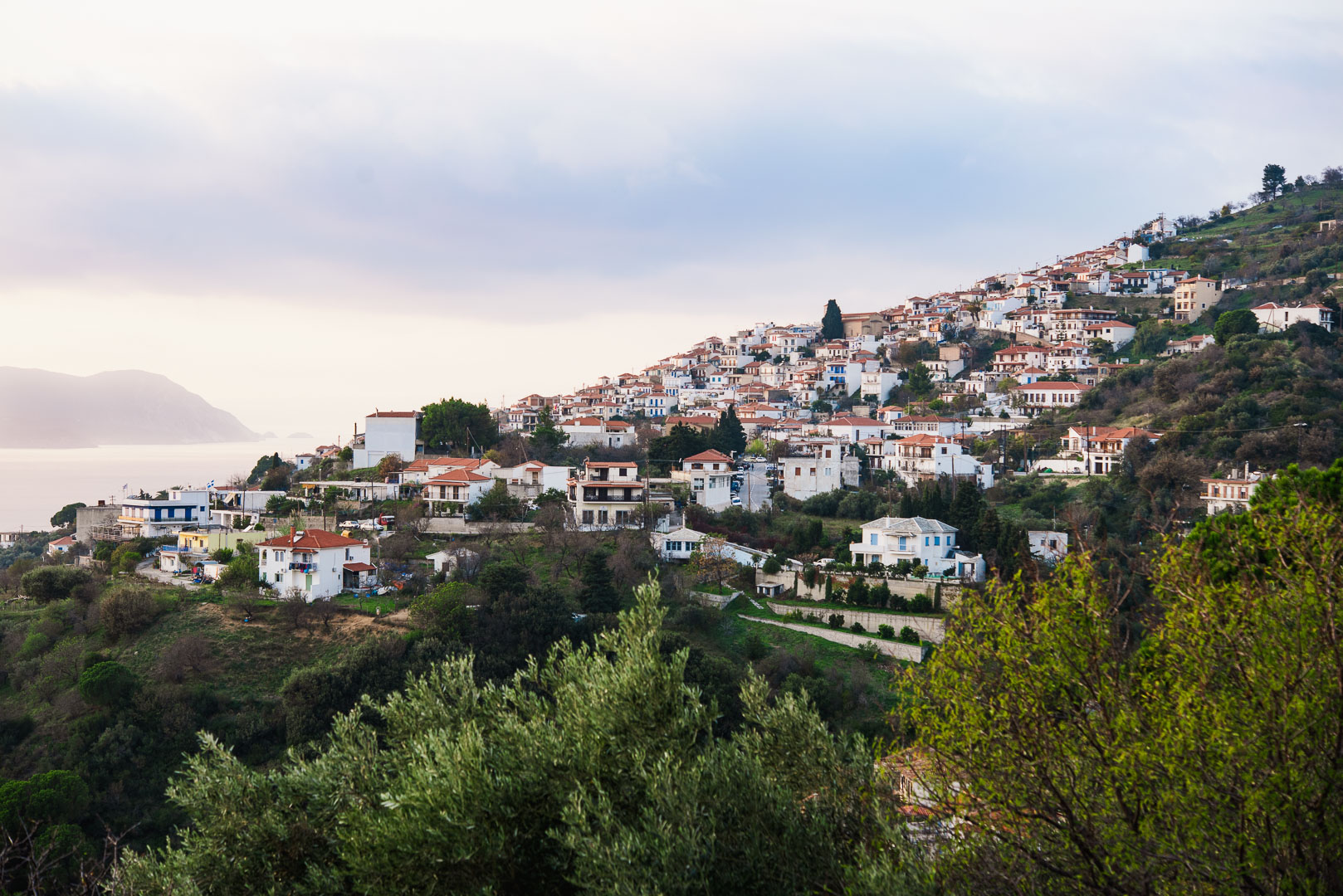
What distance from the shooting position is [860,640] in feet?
99.1

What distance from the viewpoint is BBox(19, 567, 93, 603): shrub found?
1272 inches

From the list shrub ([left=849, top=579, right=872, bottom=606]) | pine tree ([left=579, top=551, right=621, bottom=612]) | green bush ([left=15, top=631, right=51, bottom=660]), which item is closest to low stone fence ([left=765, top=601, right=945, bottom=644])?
shrub ([left=849, top=579, right=872, bottom=606])

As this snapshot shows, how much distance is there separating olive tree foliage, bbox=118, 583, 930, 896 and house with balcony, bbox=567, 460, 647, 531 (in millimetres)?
27913

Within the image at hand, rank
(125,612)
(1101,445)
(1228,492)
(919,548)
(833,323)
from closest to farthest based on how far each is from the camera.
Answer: (125,612)
(919,548)
(1228,492)
(1101,445)
(833,323)

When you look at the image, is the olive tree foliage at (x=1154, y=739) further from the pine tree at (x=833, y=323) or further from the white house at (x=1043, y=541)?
the pine tree at (x=833, y=323)

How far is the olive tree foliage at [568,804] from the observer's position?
7160 mm

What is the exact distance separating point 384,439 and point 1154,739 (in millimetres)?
45101

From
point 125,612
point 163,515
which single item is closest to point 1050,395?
point 163,515

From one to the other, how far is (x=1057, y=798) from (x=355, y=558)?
98.1 feet

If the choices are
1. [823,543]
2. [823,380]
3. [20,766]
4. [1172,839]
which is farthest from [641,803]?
[823,380]

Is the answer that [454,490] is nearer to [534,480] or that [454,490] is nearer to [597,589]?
[534,480]

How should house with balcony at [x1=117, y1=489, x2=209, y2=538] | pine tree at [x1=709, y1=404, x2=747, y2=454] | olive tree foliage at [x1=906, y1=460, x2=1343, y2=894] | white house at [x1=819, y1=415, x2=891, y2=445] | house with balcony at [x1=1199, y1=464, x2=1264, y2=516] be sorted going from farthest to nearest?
white house at [x1=819, y1=415, x2=891, y2=445] → pine tree at [x1=709, y1=404, x2=747, y2=454] → house with balcony at [x1=117, y1=489, x2=209, y2=538] → house with balcony at [x1=1199, y1=464, x2=1264, y2=516] → olive tree foliage at [x1=906, y1=460, x2=1343, y2=894]

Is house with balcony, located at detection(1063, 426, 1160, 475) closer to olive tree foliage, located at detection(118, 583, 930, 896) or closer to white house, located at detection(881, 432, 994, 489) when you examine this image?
white house, located at detection(881, 432, 994, 489)

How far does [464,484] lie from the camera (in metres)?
39.0
